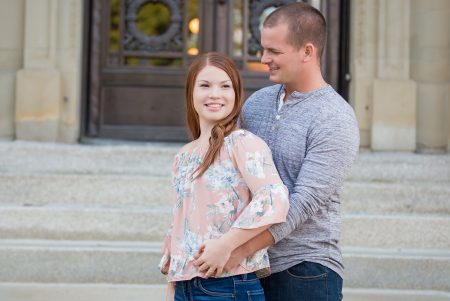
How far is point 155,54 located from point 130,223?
2530mm

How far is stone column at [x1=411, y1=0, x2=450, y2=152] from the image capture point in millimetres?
6758

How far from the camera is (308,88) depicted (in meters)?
2.29

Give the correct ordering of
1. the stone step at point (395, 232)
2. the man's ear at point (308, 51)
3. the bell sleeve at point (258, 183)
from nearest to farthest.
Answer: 1. the bell sleeve at point (258, 183)
2. the man's ear at point (308, 51)
3. the stone step at point (395, 232)

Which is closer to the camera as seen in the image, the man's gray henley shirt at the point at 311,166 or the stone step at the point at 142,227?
the man's gray henley shirt at the point at 311,166

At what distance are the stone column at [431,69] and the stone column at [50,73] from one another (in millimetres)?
3312

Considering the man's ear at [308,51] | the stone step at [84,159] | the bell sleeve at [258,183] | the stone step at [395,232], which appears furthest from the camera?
the stone step at [84,159]

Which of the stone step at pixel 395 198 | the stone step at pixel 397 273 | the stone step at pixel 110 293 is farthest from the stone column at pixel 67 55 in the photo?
the stone step at pixel 397 273

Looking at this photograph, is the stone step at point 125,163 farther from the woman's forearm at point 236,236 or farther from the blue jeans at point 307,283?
the woman's forearm at point 236,236

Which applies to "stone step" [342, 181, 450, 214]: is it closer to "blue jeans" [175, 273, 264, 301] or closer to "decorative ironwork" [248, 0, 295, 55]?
"decorative ironwork" [248, 0, 295, 55]

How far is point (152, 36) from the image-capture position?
23.5 feet

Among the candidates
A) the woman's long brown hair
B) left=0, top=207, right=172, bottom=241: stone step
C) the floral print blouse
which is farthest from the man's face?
left=0, top=207, right=172, bottom=241: stone step

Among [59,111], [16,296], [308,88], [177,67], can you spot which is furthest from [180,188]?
[177,67]

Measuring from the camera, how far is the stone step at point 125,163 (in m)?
5.82

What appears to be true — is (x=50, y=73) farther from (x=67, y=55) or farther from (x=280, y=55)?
(x=280, y=55)
